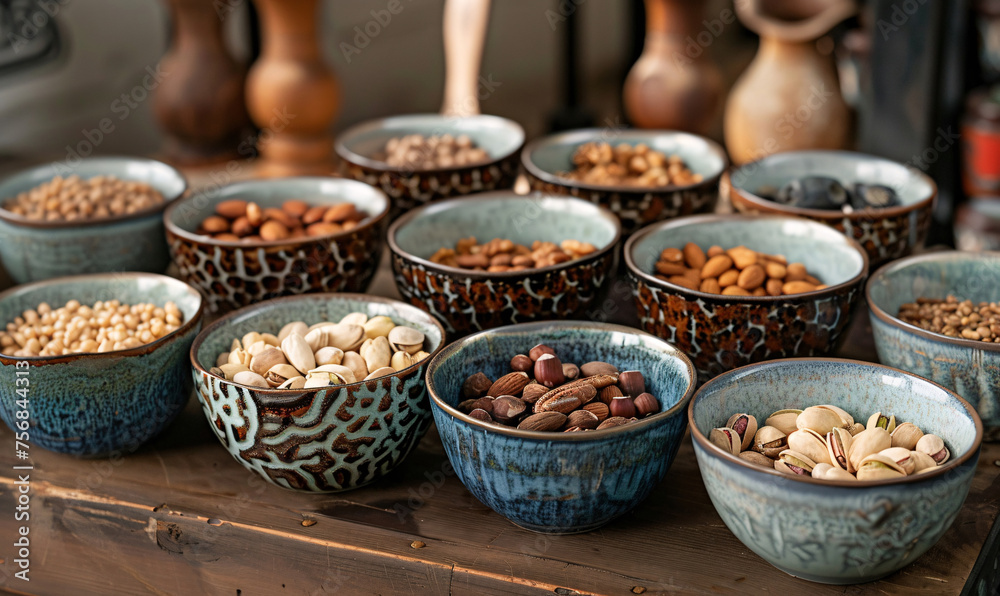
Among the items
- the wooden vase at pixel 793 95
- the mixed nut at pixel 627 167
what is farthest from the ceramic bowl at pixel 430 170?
the wooden vase at pixel 793 95

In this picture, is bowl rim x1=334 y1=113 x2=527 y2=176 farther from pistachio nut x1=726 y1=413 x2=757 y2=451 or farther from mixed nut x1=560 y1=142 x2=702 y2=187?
pistachio nut x1=726 y1=413 x2=757 y2=451

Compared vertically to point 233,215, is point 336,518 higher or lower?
lower

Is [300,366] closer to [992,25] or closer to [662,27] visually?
[662,27]

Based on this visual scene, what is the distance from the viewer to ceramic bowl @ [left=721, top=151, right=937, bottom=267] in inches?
43.9

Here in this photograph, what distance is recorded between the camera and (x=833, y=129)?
1706 mm

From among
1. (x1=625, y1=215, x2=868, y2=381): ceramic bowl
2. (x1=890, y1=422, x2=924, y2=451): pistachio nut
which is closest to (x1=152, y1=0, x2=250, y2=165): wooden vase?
(x1=625, y1=215, x2=868, y2=381): ceramic bowl

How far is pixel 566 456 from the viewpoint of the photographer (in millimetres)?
742

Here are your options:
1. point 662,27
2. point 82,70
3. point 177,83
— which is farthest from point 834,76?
point 82,70

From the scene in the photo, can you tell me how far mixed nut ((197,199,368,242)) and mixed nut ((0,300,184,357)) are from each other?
0.15m

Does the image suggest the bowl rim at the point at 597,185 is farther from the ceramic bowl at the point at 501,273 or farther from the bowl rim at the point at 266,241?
the bowl rim at the point at 266,241

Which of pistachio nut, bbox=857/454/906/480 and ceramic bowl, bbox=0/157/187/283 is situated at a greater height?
ceramic bowl, bbox=0/157/187/283

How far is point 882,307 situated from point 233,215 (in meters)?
0.81

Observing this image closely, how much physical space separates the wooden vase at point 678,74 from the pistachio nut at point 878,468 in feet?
3.77

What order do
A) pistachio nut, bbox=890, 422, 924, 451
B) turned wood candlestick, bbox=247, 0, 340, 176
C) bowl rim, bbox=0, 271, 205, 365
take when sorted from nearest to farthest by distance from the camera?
1. pistachio nut, bbox=890, 422, 924, 451
2. bowl rim, bbox=0, 271, 205, 365
3. turned wood candlestick, bbox=247, 0, 340, 176
